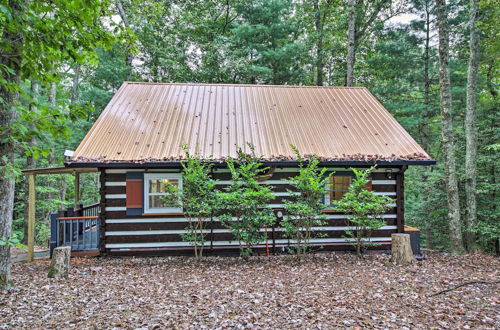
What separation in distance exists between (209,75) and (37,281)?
12563mm

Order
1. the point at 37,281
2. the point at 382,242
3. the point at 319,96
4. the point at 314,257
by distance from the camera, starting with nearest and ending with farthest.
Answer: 1. the point at 37,281
2. the point at 314,257
3. the point at 382,242
4. the point at 319,96

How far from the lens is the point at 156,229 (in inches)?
Result: 306

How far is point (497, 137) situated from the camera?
9.98 metres

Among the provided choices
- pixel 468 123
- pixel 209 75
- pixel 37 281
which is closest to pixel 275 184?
pixel 37 281

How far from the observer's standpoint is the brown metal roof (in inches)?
305

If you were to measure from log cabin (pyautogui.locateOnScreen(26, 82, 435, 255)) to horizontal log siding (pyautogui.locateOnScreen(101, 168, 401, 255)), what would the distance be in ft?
0.08

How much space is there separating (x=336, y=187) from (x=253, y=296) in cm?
531

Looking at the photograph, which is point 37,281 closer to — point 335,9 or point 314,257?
point 314,257

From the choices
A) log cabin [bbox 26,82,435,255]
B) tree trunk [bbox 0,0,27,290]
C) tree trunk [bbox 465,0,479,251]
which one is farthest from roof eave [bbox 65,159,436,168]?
tree trunk [bbox 465,0,479,251]

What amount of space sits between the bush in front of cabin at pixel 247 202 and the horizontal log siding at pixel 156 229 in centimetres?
85

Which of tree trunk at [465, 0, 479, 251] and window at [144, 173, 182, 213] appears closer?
window at [144, 173, 182, 213]

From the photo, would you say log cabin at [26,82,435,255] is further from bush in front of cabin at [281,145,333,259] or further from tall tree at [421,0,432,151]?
tall tree at [421,0,432,151]

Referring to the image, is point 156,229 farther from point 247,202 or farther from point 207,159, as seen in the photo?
point 247,202

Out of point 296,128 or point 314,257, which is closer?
point 314,257
